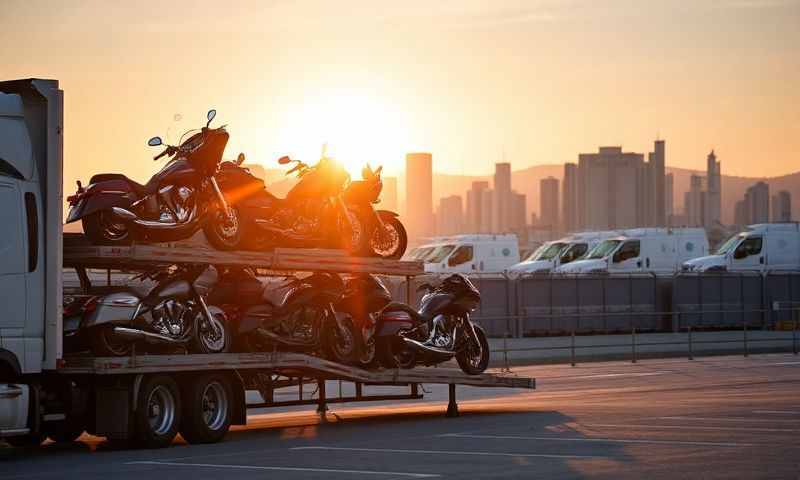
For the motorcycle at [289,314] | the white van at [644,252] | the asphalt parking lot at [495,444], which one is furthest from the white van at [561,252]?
the motorcycle at [289,314]

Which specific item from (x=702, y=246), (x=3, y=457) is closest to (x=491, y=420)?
(x=3, y=457)

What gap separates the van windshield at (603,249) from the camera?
66.2 m

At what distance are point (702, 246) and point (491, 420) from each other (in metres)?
53.6

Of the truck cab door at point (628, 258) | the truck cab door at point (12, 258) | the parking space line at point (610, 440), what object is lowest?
the parking space line at point (610, 440)

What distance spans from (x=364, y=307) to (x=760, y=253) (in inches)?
1857

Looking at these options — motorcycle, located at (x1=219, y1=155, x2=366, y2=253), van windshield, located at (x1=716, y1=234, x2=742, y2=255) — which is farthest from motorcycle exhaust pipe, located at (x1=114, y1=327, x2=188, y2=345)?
van windshield, located at (x1=716, y1=234, x2=742, y2=255)

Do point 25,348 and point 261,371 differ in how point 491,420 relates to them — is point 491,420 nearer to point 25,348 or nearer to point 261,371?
point 261,371

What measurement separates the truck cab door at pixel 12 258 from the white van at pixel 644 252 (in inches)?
1908

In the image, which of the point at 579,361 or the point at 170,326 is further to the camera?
the point at 579,361

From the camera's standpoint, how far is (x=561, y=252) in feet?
231

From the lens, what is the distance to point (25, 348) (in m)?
16.5

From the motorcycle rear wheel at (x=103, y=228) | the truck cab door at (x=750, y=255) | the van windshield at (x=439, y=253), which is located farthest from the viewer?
the van windshield at (x=439, y=253)

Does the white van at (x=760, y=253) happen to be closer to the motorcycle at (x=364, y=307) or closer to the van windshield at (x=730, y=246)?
the van windshield at (x=730, y=246)

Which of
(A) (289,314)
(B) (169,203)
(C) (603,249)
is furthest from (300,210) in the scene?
(C) (603,249)
